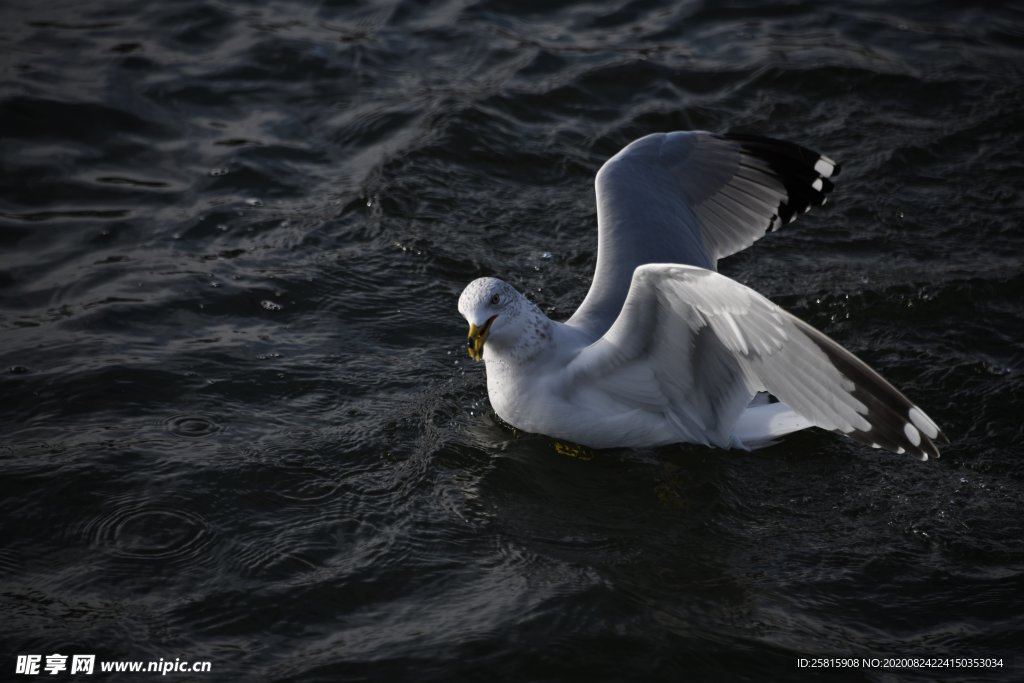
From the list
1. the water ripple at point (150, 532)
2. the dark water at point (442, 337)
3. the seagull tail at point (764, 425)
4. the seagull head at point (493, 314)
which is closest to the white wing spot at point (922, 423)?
the dark water at point (442, 337)

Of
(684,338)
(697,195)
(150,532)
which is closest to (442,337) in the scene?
(697,195)

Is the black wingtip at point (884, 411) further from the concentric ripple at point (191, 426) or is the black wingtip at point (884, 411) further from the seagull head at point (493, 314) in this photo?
the concentric ripple at point (191, 426)

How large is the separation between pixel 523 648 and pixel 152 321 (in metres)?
3.15

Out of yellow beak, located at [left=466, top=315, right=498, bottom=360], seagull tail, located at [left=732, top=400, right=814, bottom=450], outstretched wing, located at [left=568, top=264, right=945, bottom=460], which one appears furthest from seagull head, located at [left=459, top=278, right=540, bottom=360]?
seagull tail, located at [left=732, top=400, right=814, bottom=450]

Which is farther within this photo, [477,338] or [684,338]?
[477,338]

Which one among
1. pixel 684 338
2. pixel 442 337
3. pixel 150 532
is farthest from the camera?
pixel 442 337

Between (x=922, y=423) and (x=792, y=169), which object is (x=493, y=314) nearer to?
(x=922, y=423)

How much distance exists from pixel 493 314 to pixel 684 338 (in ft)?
2.98

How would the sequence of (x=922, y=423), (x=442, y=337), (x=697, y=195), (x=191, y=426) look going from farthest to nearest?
(x=697, y=195)
(x=442, y=337)
(x=191, y=426)
(x=922, y=423)

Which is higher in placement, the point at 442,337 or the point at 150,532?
the point at 442,337

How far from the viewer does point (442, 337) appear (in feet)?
20.1

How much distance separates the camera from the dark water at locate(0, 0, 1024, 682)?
13.8 feet

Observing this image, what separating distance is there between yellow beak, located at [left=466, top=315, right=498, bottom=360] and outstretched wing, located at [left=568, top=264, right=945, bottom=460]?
0.43m

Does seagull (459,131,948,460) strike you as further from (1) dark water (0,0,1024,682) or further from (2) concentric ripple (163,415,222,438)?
(2) concentric ripple (163,415,222,438)
